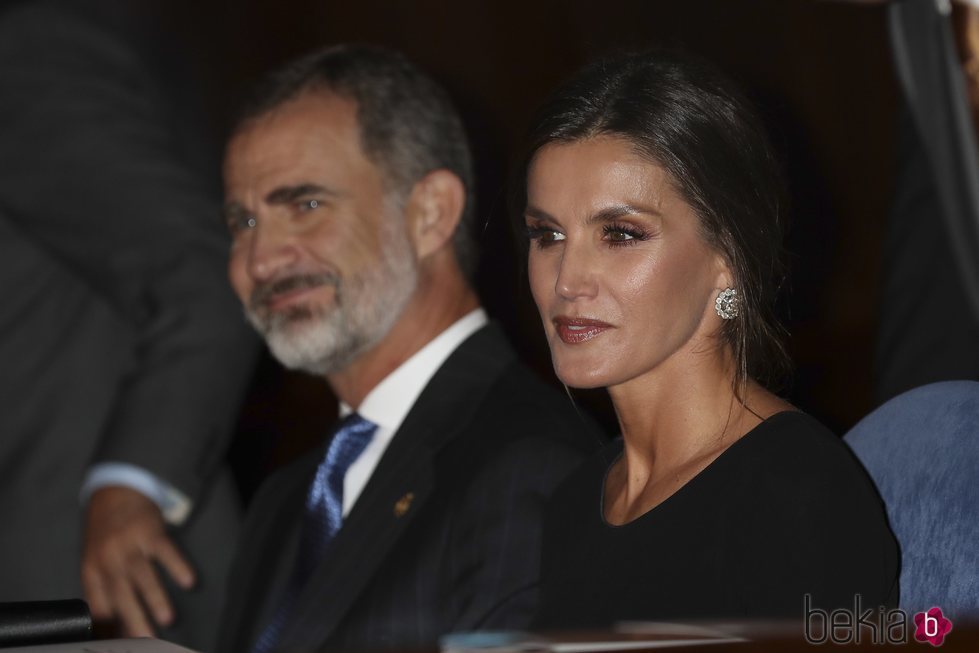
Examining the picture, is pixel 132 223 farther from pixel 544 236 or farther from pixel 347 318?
pixel 544 236

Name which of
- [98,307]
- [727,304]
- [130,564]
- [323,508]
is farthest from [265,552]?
[727,304]

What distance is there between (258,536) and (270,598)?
12 centimetres

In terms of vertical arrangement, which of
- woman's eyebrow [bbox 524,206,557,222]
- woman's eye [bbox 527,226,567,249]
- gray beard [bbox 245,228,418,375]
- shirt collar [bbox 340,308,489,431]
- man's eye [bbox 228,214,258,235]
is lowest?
shirt collar [bbox 340,308,489,431]

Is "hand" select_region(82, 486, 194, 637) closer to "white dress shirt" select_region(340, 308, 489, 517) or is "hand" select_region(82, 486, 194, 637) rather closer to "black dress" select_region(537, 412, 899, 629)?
"white dress shirt" select_region(340, 308, 489, 517)

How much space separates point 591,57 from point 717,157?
8.6 inches

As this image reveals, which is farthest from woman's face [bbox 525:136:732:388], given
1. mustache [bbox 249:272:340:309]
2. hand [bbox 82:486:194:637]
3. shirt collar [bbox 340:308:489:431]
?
hand [bbox 82:486:194:637]

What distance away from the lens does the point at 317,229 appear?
1.62m

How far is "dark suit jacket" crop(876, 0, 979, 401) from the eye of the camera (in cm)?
146

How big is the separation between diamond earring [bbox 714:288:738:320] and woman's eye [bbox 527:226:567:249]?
14 centimetres

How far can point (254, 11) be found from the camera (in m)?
2.15

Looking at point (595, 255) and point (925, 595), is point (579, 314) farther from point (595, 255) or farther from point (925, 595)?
point (925, 595)

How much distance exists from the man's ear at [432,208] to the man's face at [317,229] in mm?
15

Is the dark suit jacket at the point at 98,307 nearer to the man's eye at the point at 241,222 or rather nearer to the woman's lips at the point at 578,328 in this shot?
the man's eye at the point at 241,222

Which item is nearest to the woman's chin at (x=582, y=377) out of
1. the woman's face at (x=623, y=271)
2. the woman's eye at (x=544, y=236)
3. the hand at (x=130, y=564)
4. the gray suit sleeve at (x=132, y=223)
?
the woman's face at (x=623, y=271)
